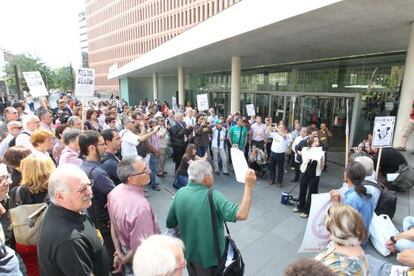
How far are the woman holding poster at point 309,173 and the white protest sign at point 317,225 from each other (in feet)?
7.34

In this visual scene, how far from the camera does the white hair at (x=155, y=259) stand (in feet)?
4.40

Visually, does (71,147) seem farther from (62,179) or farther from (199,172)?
(199,172)

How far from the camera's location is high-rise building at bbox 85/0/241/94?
160 ft

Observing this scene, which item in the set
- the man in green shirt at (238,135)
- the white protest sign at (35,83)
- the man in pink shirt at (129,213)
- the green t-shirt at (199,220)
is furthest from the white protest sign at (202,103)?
the green t-shirt at (199,220)

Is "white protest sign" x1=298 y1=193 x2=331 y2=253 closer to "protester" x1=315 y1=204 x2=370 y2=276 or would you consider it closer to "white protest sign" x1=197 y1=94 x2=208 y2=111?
"protester" x1=315 y1=204 x2=370 y2=276

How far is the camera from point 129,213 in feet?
7.77

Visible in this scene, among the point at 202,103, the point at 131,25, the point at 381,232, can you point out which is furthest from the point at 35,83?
the point at 131,25

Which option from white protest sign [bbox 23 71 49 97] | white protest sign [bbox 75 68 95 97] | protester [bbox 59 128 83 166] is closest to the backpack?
protester [bbox 59 128 83 166]

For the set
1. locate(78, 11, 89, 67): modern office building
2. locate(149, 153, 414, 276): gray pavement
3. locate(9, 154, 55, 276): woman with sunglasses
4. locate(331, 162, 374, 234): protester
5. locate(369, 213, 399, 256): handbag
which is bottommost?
locate(149, 153, 414, 276): gray pavement

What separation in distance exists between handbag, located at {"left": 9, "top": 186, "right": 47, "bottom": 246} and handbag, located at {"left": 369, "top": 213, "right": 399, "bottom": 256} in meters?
4.63

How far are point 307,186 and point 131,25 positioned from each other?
67104 mm

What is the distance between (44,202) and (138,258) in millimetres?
1592

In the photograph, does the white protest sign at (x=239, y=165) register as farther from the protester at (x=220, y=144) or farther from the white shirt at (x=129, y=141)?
the protester at (x=220, y=144)

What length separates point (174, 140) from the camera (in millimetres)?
7715
